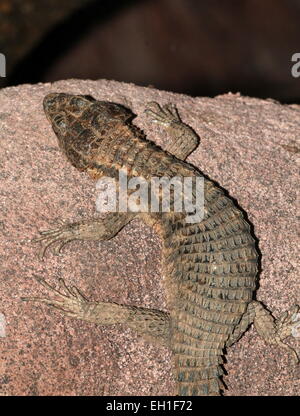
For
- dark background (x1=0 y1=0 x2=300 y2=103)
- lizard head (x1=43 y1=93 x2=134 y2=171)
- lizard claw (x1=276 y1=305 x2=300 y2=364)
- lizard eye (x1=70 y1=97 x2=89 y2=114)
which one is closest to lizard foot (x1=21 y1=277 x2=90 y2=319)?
lizard head (x1=43 y1=93 x2=134 y2=171)

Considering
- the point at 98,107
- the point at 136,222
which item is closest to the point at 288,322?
the point at 136,222

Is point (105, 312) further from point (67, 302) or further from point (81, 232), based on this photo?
point (81, 232)

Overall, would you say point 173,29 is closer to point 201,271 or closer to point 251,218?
point 251,218

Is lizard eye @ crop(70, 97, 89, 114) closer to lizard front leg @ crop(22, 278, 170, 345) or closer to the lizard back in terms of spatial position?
the lizard back

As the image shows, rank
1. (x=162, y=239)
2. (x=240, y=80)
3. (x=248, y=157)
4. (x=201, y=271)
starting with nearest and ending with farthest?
(x=201, y=271) < (x=162, y=239) < (x=248, y=157) < (x=240, y=80)

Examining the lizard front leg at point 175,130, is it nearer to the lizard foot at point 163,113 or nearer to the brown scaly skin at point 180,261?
the lizard foot at point 163,113

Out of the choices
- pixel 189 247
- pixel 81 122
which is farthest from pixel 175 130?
pixel 189 247
